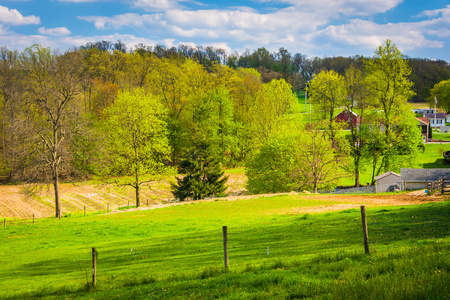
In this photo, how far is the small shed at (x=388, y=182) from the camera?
48.0 meters

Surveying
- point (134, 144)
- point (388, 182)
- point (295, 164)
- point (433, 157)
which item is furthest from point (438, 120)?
point (134, 144)

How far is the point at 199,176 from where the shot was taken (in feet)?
172

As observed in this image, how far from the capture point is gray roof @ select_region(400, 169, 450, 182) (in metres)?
45.9

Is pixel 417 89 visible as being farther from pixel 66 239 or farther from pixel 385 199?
pixel 66 239

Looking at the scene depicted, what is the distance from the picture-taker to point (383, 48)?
5169 cm

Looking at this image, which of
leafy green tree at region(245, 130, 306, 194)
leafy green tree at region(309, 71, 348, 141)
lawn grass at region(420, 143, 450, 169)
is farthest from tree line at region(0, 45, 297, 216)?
lawn grass at region(420, 143, 450, 169)

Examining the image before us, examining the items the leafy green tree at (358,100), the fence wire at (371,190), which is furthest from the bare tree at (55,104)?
the leafy green tree at (358,100)

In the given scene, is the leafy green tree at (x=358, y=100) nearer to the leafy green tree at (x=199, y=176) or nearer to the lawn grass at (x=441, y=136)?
the leafy green tree at (x=199, y=176)

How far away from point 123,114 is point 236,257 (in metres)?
36.4

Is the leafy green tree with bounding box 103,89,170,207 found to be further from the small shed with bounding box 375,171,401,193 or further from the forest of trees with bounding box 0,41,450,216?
the small shed with bounding box 375,171,401,193

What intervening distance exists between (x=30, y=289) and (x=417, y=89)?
18869 cm

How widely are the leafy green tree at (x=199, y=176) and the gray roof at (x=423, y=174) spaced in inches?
1026

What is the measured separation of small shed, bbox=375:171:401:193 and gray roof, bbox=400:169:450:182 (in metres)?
1.33

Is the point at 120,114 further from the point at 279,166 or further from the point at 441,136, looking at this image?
the point at 441,136
